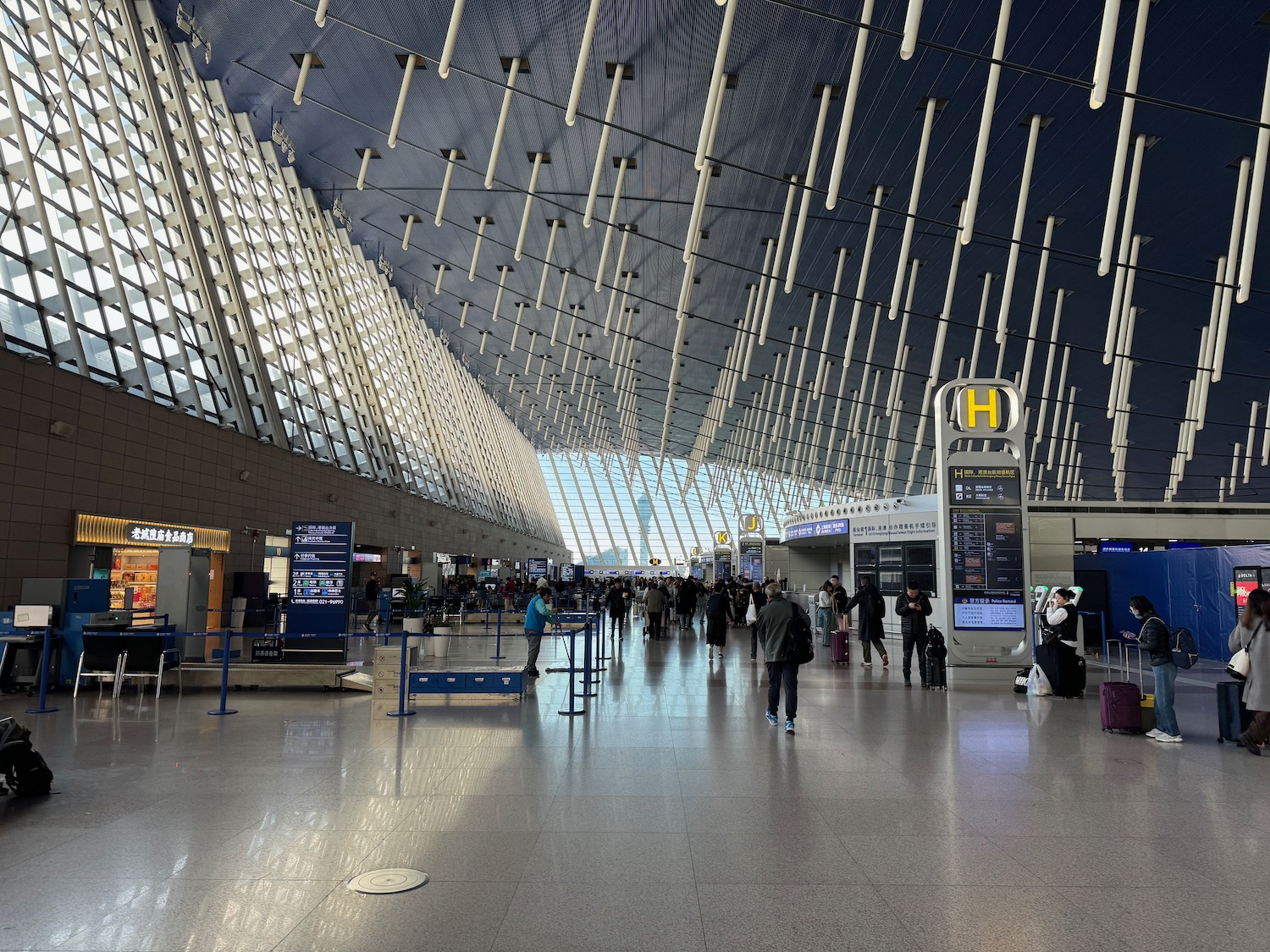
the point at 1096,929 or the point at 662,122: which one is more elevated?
the point at 662,122

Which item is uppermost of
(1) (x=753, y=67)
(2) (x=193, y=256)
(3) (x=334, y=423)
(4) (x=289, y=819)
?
(1) (x=753, y=67)

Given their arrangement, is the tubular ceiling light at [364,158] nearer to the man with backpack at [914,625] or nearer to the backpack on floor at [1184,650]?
the man with backpack at [914,625]

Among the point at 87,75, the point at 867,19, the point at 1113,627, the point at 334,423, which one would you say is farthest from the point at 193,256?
the point at 1113,627

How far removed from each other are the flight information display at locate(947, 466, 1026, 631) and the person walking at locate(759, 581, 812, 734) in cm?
519

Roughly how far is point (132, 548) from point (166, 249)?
7.41 metres

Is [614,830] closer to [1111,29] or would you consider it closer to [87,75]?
[1111,29]

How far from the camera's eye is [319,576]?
605 inches

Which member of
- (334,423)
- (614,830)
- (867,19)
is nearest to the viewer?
(614,830)

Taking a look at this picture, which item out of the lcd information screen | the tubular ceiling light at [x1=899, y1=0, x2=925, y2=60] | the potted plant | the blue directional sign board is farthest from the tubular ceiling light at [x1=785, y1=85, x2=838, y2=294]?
the lcd information screen

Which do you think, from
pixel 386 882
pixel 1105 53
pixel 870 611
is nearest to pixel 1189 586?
pixel 870 611

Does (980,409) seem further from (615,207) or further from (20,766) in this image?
(20,766)

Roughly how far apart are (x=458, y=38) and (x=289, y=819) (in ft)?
47.4

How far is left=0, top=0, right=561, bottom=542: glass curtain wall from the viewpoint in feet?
50.3

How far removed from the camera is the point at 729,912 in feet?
13.6
